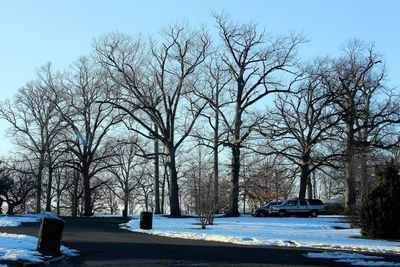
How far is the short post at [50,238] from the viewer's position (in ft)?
55.5

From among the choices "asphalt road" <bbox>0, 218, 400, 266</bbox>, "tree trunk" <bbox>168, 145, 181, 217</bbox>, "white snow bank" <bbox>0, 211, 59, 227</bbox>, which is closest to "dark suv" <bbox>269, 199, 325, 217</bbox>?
"tree trunk" <bbox>168, 145, 181, 217</bbox>

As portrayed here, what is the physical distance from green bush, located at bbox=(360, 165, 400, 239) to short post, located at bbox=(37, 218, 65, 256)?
13.7 m

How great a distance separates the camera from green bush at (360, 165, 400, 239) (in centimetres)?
2367

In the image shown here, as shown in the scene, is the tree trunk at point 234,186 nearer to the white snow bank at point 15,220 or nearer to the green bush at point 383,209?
the white snow bank at point 15,220

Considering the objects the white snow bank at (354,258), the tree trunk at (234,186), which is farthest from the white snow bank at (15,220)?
the tree trunk at (234,186)

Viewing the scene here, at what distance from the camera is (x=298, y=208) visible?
173ft

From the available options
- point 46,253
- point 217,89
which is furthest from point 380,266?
point 217,89

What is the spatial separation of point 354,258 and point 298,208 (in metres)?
36.7

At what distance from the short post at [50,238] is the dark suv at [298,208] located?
1495 inches

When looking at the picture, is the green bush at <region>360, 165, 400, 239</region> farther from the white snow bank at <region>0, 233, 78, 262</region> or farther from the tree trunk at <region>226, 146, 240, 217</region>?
the tree trunk at <region>226, 146, 240, 217</region>

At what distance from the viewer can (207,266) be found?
47.3 ft

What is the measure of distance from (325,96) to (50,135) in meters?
35.3

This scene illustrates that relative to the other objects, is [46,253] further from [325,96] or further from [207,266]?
[325,96]

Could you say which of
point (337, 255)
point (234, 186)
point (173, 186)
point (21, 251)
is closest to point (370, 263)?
point (337, 255)
